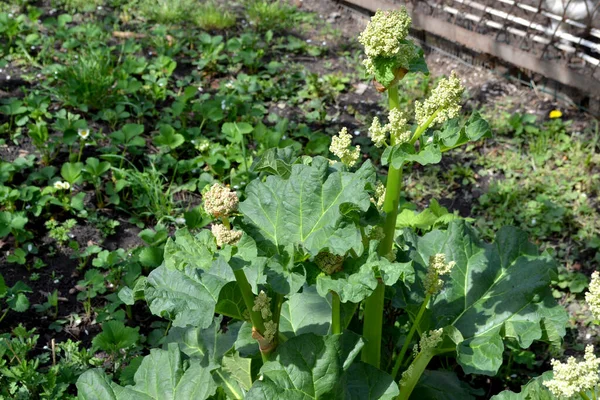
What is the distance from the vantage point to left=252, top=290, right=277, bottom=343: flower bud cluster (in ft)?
6.47

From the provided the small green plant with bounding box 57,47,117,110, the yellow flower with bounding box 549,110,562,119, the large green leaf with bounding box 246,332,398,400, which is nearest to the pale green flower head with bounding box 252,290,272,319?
the large green leaf with bounding box 246,332,398,400

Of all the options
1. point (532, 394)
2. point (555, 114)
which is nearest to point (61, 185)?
point (532, 394)

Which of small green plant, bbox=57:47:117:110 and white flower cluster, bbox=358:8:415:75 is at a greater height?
white flower cluster, bbox=358:8:415:75

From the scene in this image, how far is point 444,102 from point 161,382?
3.87 feet

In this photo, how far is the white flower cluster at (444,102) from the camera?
6.40 ft

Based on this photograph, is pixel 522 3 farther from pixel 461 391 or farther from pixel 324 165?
pixel 324 165

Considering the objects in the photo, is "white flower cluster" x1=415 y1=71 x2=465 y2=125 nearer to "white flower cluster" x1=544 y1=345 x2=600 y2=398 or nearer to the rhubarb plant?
the rhubarb plant

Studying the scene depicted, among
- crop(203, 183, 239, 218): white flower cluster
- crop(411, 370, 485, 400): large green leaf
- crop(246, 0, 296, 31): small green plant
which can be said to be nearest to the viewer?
crop(203, 183, 239, 218): white flower cluster

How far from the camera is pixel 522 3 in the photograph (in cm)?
511

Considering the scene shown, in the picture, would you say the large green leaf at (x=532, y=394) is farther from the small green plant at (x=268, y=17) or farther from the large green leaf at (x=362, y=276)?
the small green plant at (x=268, y=17)

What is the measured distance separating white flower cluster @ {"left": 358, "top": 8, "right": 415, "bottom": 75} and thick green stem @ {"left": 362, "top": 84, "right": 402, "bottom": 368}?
0.42ft

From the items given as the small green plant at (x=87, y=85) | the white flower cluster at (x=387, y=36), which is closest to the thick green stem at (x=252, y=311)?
the white flower cluster at (x=387, y=36)

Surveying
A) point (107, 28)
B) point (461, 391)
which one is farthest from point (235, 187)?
point (107, 28)

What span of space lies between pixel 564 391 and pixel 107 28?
4868 millimetres
